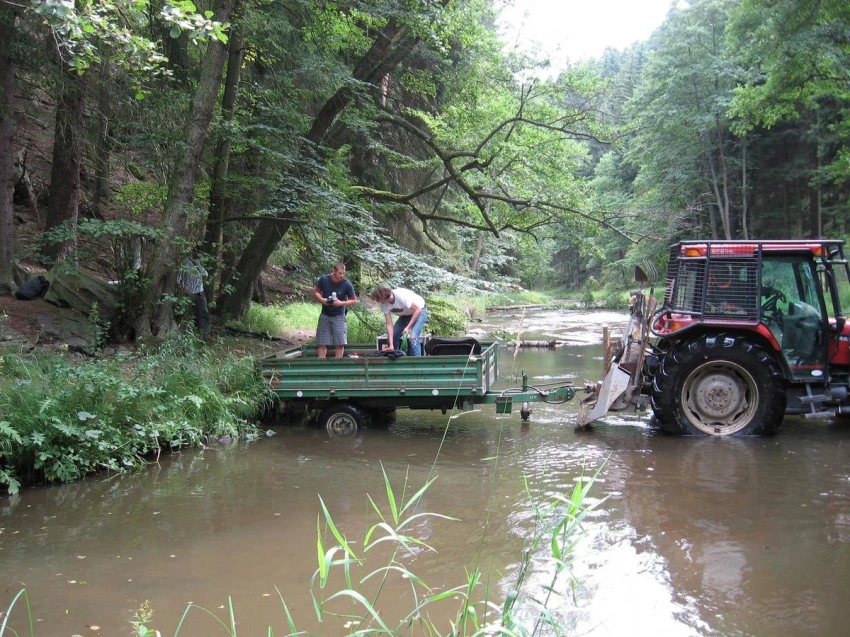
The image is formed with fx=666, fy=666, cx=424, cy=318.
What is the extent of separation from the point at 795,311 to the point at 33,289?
38.0ft

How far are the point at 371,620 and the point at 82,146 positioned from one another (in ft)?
39.5

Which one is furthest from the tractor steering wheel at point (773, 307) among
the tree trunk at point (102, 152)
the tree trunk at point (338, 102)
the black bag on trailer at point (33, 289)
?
the black bag on trailer at point (33, 289)

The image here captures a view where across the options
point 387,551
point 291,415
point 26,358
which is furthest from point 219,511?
point 26,358

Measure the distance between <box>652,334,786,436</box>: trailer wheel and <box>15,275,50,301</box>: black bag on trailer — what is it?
32.9ft

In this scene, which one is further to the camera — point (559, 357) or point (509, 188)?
point (559, 357)

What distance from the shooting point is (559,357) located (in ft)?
50.4

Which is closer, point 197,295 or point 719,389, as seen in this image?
point 719,389

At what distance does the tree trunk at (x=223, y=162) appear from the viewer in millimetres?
12266

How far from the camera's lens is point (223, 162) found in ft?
41.3

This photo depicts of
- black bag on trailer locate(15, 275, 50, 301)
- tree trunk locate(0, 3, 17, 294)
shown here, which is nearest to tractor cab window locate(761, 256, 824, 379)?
black bag on trailer locate(15, 275, 50, 301)

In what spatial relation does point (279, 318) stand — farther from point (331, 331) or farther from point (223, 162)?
point (331, 331)

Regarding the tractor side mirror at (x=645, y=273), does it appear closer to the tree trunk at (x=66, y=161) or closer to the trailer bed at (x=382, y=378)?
the trailer bed at (x=382, y=378)

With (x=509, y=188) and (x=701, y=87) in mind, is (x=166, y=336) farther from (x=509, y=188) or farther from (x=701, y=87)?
(x=701, y=87)

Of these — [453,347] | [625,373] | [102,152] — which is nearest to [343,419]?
[453,347]
